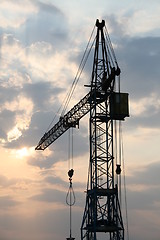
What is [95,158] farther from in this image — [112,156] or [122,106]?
[122,106]

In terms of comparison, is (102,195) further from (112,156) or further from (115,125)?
(115,125)

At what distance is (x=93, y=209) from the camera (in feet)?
292

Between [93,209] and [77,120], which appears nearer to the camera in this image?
[93,209]

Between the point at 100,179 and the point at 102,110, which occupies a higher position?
the point at 102,110

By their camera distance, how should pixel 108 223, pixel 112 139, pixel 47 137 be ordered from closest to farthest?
1. pixel 108 223
2. pixel 112 139
3. pixel 47 137

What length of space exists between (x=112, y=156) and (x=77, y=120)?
16368mm

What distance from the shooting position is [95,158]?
91.1 metres

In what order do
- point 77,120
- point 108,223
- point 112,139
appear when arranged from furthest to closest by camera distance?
point 77,120 → point 112,139 → point 108,223

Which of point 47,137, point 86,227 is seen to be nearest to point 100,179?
point 86,227

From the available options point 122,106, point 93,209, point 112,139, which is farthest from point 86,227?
point 122,106

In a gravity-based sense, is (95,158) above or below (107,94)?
below

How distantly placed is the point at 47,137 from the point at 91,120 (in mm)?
27626

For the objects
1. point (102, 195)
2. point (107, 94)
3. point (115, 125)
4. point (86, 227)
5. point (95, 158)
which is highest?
point (107, 94)

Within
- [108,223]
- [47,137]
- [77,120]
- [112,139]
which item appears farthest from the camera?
[47,137]
